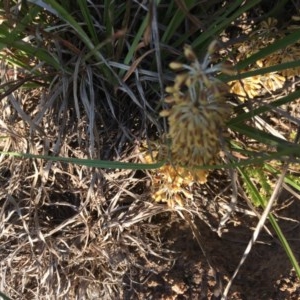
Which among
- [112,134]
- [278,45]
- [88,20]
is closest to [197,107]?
[278,45]

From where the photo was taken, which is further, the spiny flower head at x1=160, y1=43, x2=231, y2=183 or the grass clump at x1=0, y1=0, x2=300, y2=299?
the grass clump at x1=0, y1=0, x2=300, y2=299

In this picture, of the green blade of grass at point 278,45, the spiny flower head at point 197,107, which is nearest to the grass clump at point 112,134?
the green blade of grass at point 278,45

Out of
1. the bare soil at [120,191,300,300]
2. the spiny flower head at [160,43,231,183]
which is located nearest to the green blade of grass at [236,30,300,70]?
the spiny flower head at [160,43,231,183]


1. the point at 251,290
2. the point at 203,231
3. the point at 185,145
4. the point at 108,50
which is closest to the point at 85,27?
the point at 108,50

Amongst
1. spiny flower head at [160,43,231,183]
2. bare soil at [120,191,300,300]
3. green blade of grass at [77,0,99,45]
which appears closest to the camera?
spiny flower head at [160,43,231,183]

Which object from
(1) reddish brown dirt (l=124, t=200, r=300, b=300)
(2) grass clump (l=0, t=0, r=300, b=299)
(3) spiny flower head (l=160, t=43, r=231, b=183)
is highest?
(3) spiny flower head (l=160, t=43, r=231, b=183)

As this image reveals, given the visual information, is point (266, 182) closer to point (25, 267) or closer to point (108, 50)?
point (108, 50)

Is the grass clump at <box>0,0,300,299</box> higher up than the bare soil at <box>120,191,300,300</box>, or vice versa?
the grass clump at <box>0,0,300,299</box>

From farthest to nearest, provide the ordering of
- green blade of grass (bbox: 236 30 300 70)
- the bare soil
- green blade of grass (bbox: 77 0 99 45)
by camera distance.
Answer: the bare soil < green blade of grass (bbox: 77 0 99 45) < green blade of grass (bbox: 236 30 300 70)

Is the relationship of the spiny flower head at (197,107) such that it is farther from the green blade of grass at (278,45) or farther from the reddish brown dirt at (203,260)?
the reddish brown dirt at (203,260)

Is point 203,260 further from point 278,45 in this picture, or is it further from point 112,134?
point 278,45

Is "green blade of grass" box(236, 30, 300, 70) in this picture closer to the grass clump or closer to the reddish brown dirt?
the grass clump

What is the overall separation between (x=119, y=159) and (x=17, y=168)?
0.26m

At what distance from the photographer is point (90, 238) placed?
1274 millimetres
